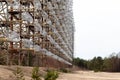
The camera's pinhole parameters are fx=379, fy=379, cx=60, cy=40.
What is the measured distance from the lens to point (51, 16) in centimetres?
6372

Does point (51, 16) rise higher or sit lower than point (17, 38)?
higher

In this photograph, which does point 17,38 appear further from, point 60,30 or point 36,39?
point 60,30

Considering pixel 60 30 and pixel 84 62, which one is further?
pixel 84 62

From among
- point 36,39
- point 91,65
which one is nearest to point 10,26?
point 36,39

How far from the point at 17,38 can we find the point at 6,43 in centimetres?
258

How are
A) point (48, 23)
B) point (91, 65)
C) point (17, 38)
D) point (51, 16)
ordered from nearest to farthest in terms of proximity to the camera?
1. point (17, 38)
2. point (48, 23)
3. point (51, 16)
4. point (91, 65)

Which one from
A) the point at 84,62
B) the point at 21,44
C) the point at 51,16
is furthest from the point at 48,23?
the point at 84,62

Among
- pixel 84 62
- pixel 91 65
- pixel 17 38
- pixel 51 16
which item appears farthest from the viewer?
pixel 84 62

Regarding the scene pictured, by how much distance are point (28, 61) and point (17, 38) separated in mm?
6578

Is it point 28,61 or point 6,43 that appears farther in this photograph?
point 28,61

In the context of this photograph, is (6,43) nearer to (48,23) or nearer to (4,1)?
Result: (4,1)

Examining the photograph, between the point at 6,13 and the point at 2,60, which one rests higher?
the point at 6,13

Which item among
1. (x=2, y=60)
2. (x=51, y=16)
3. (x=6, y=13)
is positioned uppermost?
(x=51, y=16)

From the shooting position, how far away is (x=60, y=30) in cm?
7675
